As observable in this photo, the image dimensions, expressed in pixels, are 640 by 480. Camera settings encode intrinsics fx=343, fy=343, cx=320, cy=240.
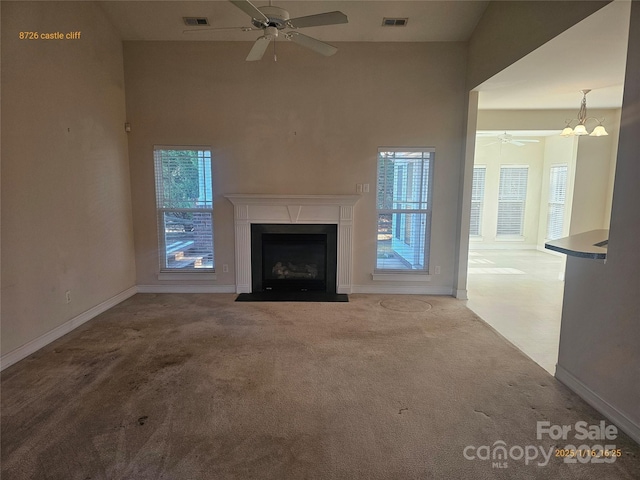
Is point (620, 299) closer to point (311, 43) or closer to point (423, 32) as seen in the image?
point (311, 43)

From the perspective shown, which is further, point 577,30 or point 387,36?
point 387,36

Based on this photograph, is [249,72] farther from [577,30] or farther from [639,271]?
[639,271]

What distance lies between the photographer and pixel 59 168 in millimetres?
3221

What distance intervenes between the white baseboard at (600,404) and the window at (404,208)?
2.33 meters

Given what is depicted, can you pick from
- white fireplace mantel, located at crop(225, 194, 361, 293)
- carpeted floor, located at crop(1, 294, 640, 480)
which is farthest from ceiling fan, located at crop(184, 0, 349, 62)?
carpeted floor, located at crop(1, 294, 640, 480)

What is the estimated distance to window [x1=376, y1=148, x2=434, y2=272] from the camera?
455 centimetres

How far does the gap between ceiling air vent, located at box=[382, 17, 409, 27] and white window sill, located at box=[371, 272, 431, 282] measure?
3.08 m

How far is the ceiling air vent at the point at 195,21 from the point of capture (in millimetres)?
3969

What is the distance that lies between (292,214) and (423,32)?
2.73 metres

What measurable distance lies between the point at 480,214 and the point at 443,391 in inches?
293

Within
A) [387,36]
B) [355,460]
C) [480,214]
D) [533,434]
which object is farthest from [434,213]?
[480,214]

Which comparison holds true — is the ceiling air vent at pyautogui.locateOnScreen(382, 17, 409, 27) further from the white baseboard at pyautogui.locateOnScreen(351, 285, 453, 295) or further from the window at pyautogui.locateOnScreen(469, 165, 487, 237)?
the window at pyautogui.locateOnScreen(469, 165, 487, 237)

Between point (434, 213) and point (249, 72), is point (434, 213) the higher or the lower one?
the lower one

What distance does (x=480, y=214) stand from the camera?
8.85 metres
